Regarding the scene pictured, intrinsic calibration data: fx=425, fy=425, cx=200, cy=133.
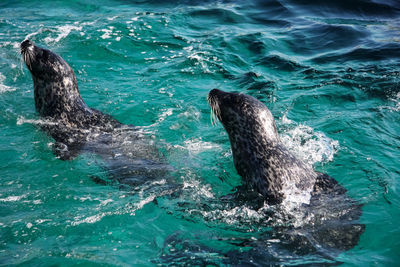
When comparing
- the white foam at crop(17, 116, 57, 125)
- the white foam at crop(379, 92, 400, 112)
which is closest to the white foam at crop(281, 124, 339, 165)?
the white foam at crop(379, 92, 400, 112)

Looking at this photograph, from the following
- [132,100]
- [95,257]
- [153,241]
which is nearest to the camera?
[95,257]

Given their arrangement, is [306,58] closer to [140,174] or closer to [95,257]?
[140,174]

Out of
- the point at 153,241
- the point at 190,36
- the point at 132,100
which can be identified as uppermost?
the point at 190,36

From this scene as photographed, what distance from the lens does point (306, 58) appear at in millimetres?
10484

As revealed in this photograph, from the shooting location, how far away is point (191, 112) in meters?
7.74

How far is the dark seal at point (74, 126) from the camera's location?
6.10 meters

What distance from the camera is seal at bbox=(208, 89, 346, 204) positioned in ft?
16.9

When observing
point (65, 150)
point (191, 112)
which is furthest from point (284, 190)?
point (65, 150)

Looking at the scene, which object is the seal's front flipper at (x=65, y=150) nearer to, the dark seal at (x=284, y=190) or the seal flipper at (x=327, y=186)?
the dark seal at (x=284, y=190)

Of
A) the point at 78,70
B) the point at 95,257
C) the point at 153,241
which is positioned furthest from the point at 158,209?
the point at 78,70

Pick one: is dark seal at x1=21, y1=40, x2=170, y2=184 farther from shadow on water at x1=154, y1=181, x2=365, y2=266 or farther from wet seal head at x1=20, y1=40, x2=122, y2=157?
shadow on water at x1=154, y1=181, x2=365, y2=266

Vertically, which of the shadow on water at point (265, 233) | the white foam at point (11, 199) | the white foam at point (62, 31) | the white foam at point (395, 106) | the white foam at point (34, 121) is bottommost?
the shadow on water at point (265, 233)

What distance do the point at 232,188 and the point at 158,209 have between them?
111cm

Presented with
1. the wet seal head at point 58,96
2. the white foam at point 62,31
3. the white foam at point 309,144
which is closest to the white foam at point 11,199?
the wet seal head at point 58,96
